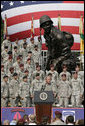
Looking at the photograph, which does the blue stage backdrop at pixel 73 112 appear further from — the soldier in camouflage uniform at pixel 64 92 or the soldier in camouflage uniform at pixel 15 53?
the soldier in camouflage uniform at pixel 15 53

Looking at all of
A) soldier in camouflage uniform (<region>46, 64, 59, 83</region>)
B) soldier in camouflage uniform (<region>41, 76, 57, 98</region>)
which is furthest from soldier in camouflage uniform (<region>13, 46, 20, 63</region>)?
soldier in camouflage uniform (<region>41, 76, 57, 98</region>)

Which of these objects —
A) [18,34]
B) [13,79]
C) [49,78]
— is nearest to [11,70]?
[13,79]

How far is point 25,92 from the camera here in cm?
1947

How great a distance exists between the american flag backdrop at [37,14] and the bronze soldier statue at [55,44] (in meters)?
3.38

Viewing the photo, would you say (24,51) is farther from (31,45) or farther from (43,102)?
(43,102)

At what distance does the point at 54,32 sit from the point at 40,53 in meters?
1.94

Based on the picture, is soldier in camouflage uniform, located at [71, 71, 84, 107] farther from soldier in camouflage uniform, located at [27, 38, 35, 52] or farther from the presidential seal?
the presidential seal

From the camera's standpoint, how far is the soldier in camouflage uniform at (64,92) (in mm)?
19109

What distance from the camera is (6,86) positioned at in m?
19.6

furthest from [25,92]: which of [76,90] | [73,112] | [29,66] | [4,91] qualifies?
[73,112]

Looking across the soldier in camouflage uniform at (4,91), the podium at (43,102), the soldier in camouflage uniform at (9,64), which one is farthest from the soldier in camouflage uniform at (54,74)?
the podium at (43,102)

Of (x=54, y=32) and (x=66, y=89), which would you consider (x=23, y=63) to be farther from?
(x=66, y=89)

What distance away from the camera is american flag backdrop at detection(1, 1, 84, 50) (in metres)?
25.9

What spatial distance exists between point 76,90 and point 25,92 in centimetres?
194
